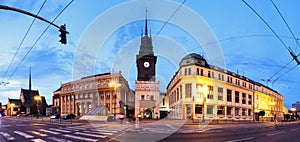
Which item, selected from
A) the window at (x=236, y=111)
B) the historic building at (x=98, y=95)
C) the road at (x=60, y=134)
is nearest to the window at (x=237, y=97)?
the window at (x=236, y=111)

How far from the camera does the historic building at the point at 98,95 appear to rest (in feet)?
214

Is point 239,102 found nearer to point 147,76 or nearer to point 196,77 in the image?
point 196,77

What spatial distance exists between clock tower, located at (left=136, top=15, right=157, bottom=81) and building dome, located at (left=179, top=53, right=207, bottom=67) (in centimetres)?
1392

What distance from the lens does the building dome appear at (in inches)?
2197

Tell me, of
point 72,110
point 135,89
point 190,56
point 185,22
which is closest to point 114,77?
point 135,89

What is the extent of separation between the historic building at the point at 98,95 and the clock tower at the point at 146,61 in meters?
5.72

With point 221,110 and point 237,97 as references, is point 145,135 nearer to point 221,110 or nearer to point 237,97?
point 221,110

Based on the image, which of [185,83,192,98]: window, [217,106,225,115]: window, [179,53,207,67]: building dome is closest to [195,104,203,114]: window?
[185,83,192,98]: window

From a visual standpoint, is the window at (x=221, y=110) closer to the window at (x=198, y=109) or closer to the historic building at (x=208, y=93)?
the historic building at (x=208, y=93)

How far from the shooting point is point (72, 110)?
85.9 metres

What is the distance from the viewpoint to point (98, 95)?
75.4 m

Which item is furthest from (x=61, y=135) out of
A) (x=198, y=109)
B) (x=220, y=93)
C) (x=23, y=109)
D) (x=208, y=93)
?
(x=23, y=109)

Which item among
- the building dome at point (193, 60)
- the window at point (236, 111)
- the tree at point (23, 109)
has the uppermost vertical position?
the building dome at point (193, 60)

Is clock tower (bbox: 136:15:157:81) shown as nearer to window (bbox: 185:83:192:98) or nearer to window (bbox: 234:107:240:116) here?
window (bbox: 185:83:192:98)
